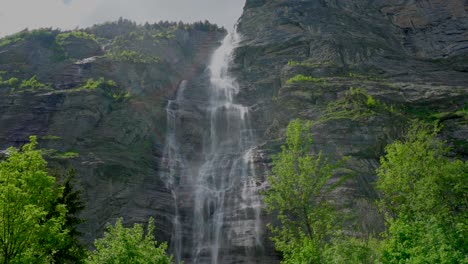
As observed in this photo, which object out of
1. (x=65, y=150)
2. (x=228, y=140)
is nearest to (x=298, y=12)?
(x=228, y=140)

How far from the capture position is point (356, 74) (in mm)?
61094

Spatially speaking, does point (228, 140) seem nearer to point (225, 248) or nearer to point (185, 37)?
point (225, 248)

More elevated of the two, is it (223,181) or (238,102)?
(238,102)

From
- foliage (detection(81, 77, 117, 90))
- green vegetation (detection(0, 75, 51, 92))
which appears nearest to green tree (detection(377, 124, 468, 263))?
foliage (detection(81, 77, 117, 90))

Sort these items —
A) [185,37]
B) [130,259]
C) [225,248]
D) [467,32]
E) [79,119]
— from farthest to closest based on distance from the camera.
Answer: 1. [185,37]
2. [467,32]
3. [79,119]
4. [225,248]
5. [130,259]

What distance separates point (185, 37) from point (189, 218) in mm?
61800

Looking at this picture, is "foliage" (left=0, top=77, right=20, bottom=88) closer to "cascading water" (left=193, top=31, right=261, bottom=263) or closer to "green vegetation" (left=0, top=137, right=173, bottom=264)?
"cascading water" (left=193, top=31, right=261, bottom=263)

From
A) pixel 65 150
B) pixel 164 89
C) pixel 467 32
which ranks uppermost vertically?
pixel 467 32

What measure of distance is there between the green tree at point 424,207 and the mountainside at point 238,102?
4.34 metres

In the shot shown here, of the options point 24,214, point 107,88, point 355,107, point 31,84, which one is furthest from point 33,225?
point 31,84

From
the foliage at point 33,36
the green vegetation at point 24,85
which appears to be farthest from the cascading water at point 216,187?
the foliage at point 33,36

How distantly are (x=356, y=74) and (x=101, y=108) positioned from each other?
114ft

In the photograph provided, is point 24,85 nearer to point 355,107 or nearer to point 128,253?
point 355,107

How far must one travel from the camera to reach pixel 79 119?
49.7 meters
